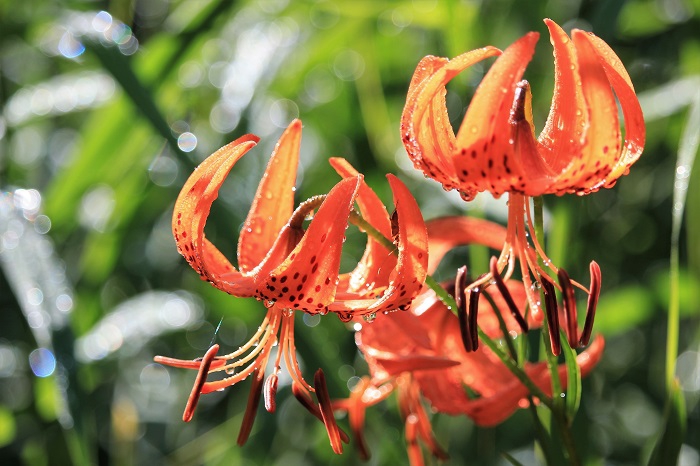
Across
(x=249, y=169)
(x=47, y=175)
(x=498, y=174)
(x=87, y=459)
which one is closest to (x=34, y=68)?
(x=47, y=175)

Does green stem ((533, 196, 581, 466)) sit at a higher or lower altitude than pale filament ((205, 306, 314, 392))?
lower

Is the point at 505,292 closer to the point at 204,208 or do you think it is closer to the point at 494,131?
the point at 494,131

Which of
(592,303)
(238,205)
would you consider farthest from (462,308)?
(238,205)

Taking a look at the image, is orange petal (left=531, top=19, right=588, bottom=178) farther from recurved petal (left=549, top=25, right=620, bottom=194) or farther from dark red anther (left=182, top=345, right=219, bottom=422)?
dark red anther (left=182, top=345, right=219, bottom=422)

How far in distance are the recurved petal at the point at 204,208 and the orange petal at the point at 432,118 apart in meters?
0.18

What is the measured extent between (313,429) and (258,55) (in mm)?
898

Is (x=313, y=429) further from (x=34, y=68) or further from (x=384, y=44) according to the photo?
(x=34, y=68)

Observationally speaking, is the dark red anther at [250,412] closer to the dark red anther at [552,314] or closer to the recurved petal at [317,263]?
the recurved petal at [317,263]

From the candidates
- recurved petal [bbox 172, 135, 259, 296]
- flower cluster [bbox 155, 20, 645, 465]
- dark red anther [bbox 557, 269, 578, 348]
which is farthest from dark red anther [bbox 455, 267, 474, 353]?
recurved petal [bbox 172, 135, 259, 296]

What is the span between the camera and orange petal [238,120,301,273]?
1052 millimetres

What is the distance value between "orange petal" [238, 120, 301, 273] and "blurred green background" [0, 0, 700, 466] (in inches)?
14.1

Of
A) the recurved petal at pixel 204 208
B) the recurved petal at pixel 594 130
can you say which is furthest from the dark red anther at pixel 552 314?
the recurved petal at pixel 204 208

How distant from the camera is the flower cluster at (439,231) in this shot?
2.70 ft

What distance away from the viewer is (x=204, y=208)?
0.96m
